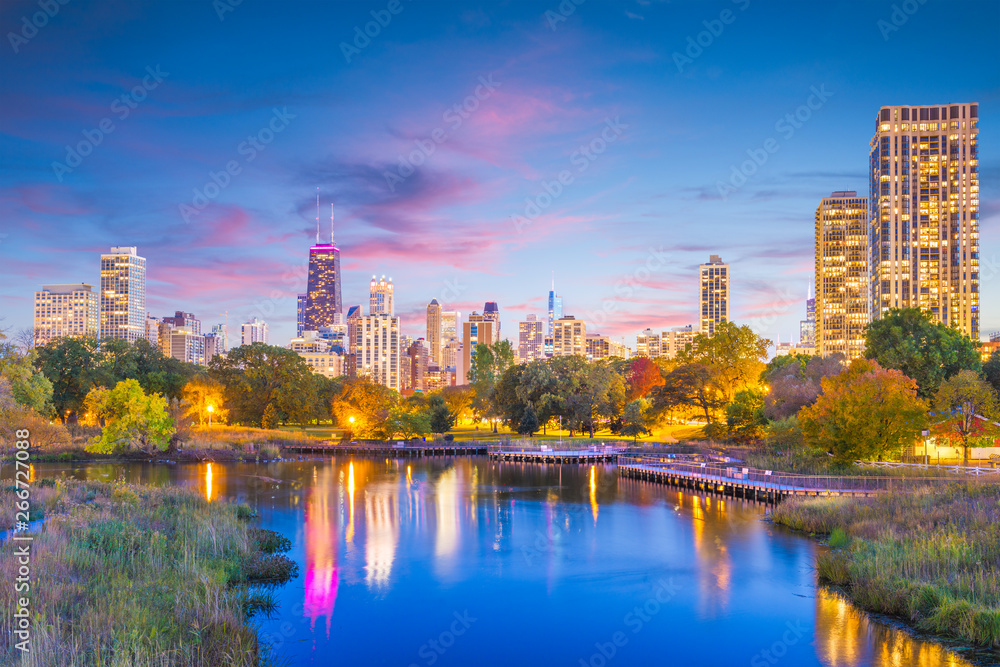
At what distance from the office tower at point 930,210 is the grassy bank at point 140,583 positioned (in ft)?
574

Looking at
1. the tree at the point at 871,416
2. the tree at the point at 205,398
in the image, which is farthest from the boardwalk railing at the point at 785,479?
the tree at the point at 205,398

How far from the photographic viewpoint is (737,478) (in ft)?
148

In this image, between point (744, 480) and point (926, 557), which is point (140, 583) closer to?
point (926, 557)

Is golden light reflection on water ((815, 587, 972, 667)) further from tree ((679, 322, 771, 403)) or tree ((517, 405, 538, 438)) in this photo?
tree ((679, 322, 771, 403))

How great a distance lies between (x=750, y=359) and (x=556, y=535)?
5838 centimetres

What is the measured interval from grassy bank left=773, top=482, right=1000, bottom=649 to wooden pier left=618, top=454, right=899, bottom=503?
19.5 feet

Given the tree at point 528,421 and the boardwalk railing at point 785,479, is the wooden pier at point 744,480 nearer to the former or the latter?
the boardwalk railing at point 785,479

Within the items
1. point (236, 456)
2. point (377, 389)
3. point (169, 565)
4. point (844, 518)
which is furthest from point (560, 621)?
point (377, 389)

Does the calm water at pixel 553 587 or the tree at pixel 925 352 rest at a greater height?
the tree at pixel 925 352

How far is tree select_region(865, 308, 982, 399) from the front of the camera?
177 feet

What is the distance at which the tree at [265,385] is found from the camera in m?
83.3

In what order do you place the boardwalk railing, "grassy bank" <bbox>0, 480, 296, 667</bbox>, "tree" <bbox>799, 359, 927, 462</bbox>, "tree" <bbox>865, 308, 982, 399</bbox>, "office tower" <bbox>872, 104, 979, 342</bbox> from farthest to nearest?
"office tower" <bbox>872, 104, 979, 342</bbox> < "tree" <bbox>865, 308, 982, 399</bbox> < "tree" <bbox>799, 359, 927, 462</bbox> < the boardwalk railing < "grassy bank" <bbox>0, 480, 296, 667</bbox>

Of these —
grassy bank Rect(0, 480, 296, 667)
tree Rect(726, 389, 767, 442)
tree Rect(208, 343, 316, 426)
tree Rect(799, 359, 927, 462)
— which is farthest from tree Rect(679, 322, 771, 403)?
grassy bank Rect(0, 480, 296, 667)

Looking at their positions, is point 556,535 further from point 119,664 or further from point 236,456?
point 236,456
